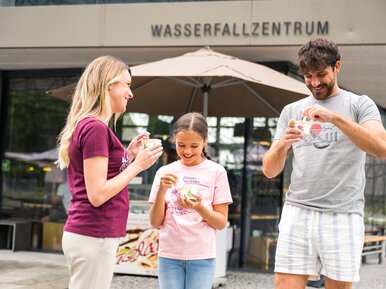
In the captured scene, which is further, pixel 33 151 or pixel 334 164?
pixel 33 151

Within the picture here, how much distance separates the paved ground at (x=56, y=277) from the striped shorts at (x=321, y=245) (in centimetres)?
432

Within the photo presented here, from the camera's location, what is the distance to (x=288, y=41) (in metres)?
→ 8.15

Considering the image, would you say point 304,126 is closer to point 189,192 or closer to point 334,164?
point 334,164

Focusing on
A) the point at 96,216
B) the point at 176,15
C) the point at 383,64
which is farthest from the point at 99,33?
the point at 96,216

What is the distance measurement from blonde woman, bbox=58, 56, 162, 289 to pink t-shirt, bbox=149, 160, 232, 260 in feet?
1.75

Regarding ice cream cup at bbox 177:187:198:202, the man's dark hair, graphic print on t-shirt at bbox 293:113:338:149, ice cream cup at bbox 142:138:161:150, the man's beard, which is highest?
the man's dark hair

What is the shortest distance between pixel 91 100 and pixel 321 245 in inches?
53.7

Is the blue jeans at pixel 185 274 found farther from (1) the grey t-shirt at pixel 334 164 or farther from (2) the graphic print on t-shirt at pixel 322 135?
(2) the graphic print on t-shirt at pixel 322 135

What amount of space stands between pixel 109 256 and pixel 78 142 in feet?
1.83

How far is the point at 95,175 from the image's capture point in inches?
107

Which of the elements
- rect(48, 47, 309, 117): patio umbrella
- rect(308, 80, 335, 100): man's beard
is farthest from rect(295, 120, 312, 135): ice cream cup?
rect(48, 47, 309, 117): patio umbrella

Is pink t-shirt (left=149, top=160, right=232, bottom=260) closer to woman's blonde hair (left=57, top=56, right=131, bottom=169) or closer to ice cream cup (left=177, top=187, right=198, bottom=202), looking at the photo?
ice cream cup (left=177, top=187, right=198, bottom=202)

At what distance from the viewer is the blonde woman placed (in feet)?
8.96

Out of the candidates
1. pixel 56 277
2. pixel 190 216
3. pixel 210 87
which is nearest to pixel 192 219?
pixel 190 216
